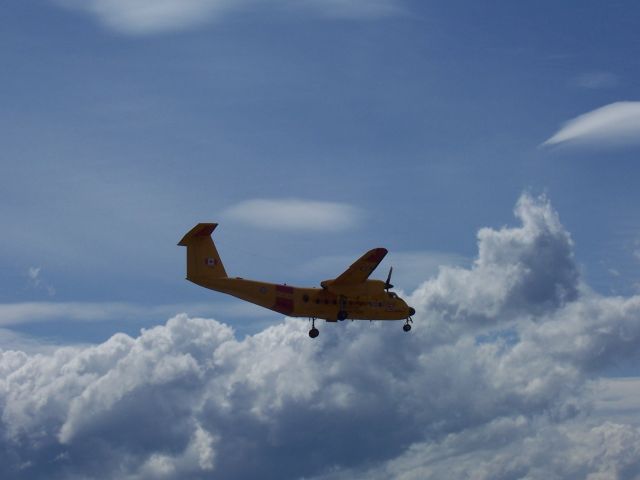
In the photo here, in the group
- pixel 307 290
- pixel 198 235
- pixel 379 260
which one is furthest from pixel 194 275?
pixel 379 260

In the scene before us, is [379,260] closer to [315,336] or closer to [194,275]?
[315,336]

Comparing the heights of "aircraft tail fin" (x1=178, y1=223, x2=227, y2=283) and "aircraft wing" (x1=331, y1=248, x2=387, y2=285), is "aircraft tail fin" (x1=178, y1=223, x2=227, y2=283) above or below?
above

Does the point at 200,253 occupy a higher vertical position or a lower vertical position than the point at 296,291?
higher

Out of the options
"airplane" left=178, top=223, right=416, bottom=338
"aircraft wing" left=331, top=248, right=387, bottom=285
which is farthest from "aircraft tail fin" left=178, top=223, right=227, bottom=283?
"aircraft wing" left=331, top=248, right=387, bottom=285

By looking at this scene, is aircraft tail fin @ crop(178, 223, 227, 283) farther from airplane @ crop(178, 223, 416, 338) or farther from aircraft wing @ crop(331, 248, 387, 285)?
aircraft wing @ crop(331, 248, 387, 285)

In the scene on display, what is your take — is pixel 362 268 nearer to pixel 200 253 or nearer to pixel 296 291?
pixel 296 291

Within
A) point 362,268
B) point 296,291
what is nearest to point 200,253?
point 296,291

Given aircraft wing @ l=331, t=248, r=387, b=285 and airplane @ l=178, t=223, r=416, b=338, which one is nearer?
aircraft wing @ l=331, t=248, r=387, b=285

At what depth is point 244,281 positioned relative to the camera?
132500mm

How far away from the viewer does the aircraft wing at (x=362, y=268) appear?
419 feet

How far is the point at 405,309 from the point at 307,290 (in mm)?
12192

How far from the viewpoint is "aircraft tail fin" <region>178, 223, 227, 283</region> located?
131 metres

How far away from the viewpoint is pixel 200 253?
131 m

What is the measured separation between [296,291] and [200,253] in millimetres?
11852
